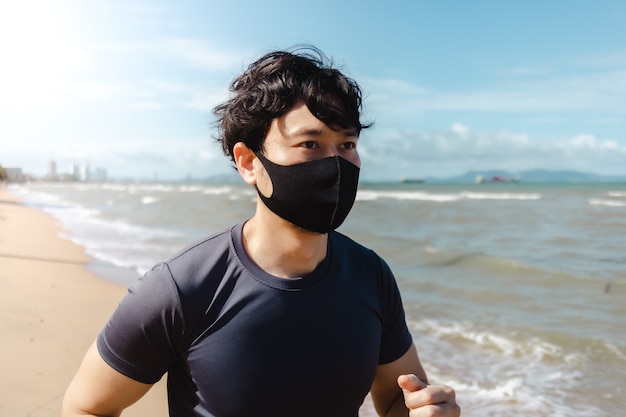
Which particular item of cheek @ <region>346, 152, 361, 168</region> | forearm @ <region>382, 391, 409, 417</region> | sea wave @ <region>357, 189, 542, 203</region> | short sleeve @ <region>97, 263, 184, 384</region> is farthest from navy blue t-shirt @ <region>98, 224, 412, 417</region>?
sea wave @ <region>357, 189, 542, 203</region>

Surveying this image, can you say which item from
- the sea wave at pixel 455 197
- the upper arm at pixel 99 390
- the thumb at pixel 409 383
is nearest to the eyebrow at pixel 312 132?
the thumb at pixel 409 383

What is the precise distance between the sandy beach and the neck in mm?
2772

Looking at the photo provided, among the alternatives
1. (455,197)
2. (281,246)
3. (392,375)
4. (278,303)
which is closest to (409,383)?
(392,375)

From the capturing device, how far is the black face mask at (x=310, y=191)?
6.52 feet

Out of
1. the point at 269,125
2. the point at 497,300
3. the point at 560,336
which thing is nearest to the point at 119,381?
the point at 269,125

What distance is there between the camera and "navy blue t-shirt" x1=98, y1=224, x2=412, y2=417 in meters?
1.81

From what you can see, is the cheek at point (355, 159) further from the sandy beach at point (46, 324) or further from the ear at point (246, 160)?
the sandy beach at point (46, 324)

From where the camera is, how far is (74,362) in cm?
496

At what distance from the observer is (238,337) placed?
1821 mm

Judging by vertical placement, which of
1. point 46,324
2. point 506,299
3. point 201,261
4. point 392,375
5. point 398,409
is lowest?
point 506,299

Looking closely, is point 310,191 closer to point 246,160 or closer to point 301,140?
point 301,140

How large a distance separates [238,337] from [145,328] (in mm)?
287

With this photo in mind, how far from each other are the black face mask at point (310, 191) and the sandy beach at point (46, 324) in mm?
2863

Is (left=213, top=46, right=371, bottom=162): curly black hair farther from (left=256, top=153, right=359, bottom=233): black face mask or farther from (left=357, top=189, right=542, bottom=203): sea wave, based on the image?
(left=357, top=189, right=542, bottom=203): sea wave
